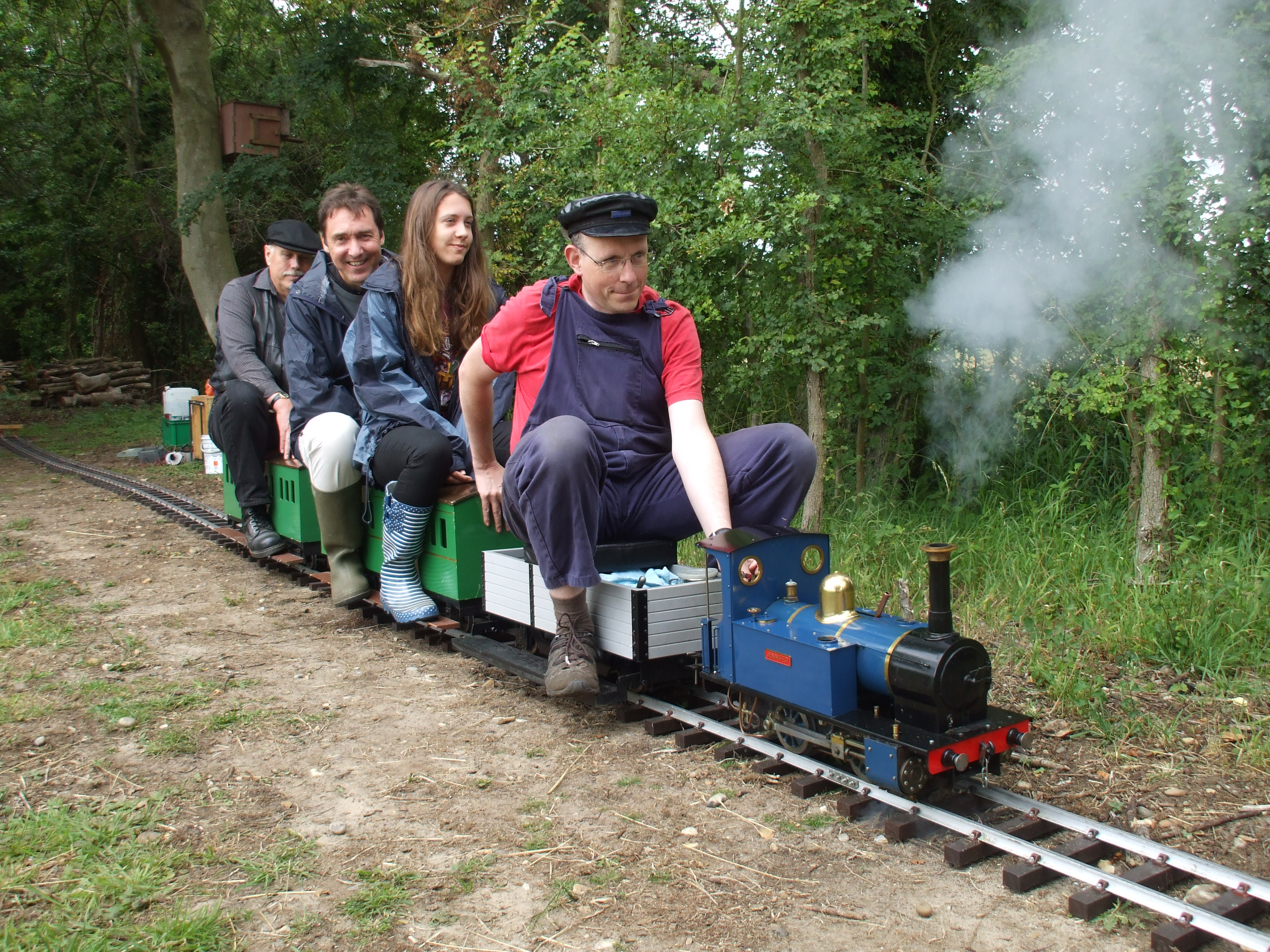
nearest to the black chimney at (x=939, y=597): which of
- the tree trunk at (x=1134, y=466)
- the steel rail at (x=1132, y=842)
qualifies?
the steel rail at (x=1132, y=842)

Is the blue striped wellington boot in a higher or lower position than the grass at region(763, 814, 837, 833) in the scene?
higher

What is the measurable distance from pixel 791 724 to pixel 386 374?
2.39 meters

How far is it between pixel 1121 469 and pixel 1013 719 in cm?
334

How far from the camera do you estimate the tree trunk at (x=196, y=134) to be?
1364 centimetres

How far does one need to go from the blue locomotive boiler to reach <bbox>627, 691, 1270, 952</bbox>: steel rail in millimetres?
47

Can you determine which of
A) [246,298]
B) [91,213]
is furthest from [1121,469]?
[91,213]

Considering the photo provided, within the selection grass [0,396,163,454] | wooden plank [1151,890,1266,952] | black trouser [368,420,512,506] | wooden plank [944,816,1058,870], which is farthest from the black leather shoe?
grass [0,396,163,454]

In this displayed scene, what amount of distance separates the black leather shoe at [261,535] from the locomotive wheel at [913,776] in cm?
415

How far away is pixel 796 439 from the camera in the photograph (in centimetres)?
320

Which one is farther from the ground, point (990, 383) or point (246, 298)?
point (246, 298)

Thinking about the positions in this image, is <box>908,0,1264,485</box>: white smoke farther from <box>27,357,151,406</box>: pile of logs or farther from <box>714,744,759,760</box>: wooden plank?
<box>27,357,151,406</box>: pile of logs

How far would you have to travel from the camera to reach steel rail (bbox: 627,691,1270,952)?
195 cm

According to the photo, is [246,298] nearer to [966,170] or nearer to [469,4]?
[966,170]

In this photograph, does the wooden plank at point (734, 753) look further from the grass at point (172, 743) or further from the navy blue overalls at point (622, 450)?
the grass at point (172, 743)
